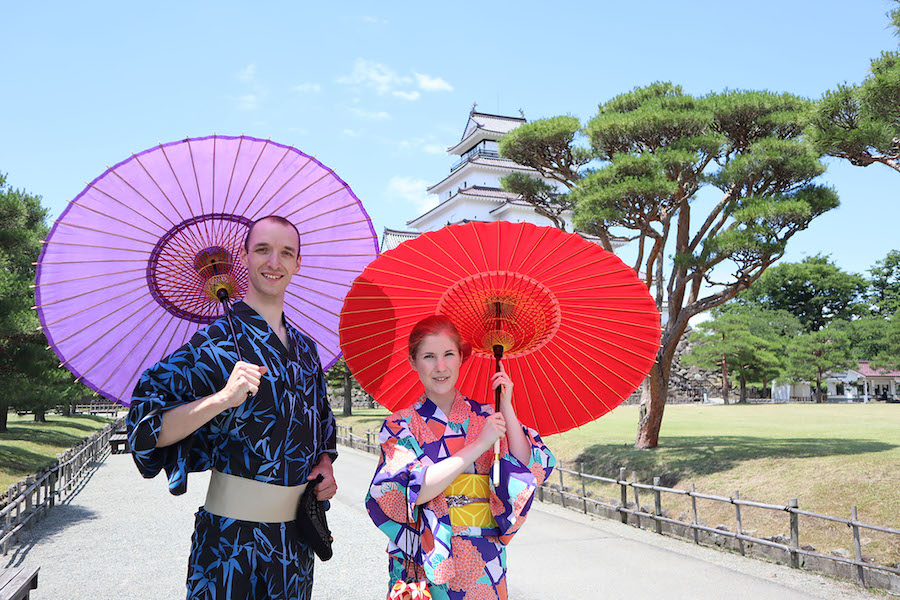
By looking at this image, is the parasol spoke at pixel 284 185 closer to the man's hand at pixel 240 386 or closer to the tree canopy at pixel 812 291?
the man's hand at pixel 240 386

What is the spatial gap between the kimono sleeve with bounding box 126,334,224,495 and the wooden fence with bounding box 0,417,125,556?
695cm

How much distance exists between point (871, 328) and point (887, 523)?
41.8 meters

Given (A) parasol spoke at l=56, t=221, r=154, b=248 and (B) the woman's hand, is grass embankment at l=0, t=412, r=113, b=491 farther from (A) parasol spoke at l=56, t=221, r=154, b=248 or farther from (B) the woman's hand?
(B) the woman's hand

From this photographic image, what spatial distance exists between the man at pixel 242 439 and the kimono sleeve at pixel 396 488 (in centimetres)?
20

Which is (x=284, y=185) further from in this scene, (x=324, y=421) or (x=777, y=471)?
(x=777, y=471)

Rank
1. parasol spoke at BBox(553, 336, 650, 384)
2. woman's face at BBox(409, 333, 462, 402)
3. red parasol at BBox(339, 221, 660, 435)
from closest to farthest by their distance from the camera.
Answer: 1. woman's face at BBox(409, 333, 462, 402)
2. red parasol at BBox(339, 221, 660, 435)
3. parasol spoke at BBox(553, 336, 650, 384)

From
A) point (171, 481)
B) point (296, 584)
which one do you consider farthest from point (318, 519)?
point (171, 481)

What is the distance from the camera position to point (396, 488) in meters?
2.20

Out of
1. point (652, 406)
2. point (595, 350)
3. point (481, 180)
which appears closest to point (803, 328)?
point (481, 180)

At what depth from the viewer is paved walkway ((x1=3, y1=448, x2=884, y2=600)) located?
19.1 ft

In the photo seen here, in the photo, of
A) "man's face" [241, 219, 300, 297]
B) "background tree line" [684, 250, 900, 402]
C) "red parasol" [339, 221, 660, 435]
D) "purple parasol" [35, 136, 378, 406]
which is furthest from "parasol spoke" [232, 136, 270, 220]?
"background tree line" [684, 250, 900, 402]

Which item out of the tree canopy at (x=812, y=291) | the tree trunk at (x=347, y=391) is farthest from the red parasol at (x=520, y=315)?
the tree canopy at (x=812, y=291)

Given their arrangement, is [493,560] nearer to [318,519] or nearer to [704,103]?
[318,519]

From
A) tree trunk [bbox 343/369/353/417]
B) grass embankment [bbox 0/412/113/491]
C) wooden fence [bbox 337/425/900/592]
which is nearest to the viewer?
wooden fence [bbox 337/425/900/592]
